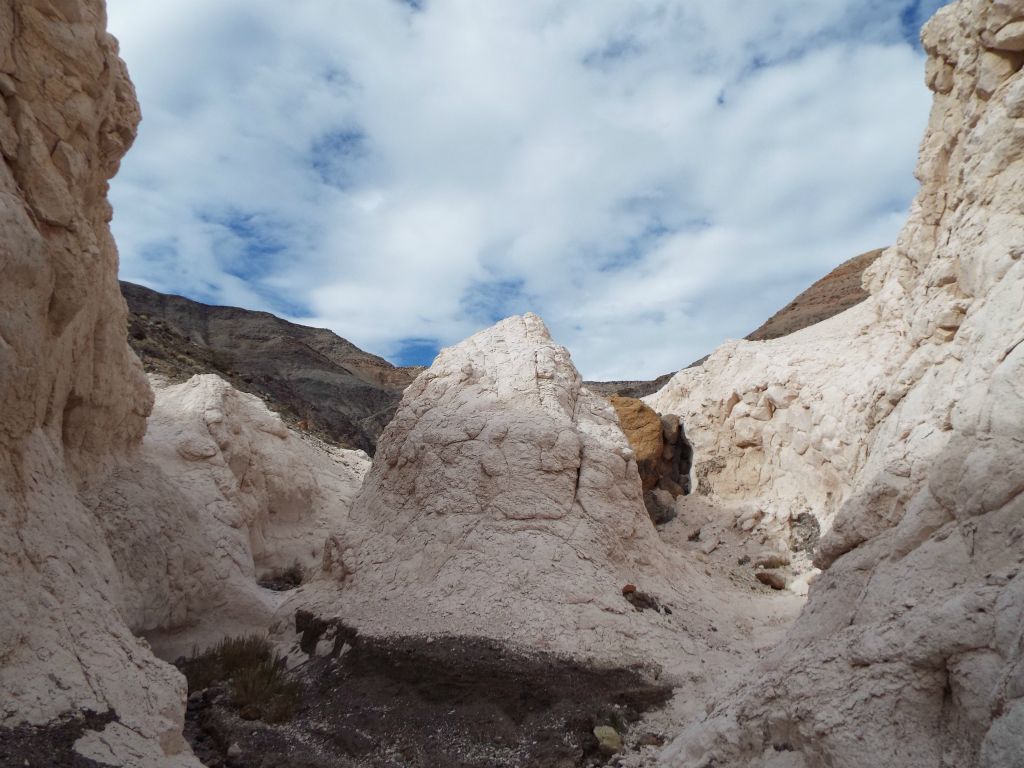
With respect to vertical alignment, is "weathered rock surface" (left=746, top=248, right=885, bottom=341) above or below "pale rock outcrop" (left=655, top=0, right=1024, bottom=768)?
above

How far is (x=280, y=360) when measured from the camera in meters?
37.6

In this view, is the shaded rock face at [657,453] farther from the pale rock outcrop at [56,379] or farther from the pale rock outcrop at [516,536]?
the pale rock outcrop at [56,379]

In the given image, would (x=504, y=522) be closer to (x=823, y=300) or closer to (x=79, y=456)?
(x=79, y=456)

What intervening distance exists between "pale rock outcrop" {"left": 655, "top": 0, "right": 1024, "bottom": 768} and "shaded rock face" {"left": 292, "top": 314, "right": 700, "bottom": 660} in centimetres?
221

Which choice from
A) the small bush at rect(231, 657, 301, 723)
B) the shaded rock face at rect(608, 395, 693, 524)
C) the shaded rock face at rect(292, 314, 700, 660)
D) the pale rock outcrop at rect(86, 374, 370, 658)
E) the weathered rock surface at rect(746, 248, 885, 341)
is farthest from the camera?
the weathered rock surface at rect(746, 248, 885, 341)

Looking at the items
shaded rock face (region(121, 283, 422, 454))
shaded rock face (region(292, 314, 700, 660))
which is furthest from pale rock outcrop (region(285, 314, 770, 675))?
shaded rock face (region(121, 283, 422, 454))

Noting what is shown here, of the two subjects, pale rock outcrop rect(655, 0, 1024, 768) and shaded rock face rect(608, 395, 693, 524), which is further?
shaded rock face rect(608, 395, 693, 524)

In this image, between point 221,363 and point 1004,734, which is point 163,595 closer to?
point 1004,734

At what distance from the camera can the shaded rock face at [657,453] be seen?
11.0 meters

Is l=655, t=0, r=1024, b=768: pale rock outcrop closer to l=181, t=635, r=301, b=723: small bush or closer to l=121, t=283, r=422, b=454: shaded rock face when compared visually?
l=181, t=635, r=301, b=723: small bush

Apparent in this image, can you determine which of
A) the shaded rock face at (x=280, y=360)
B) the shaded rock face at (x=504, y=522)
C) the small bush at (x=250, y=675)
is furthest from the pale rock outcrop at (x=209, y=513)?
the shaded rock face at (x=280, y=360)

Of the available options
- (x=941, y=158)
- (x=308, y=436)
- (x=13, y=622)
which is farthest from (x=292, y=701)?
(x=308, y=436)

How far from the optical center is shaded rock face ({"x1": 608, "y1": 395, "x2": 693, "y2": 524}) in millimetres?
11047

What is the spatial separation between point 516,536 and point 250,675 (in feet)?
8.42
